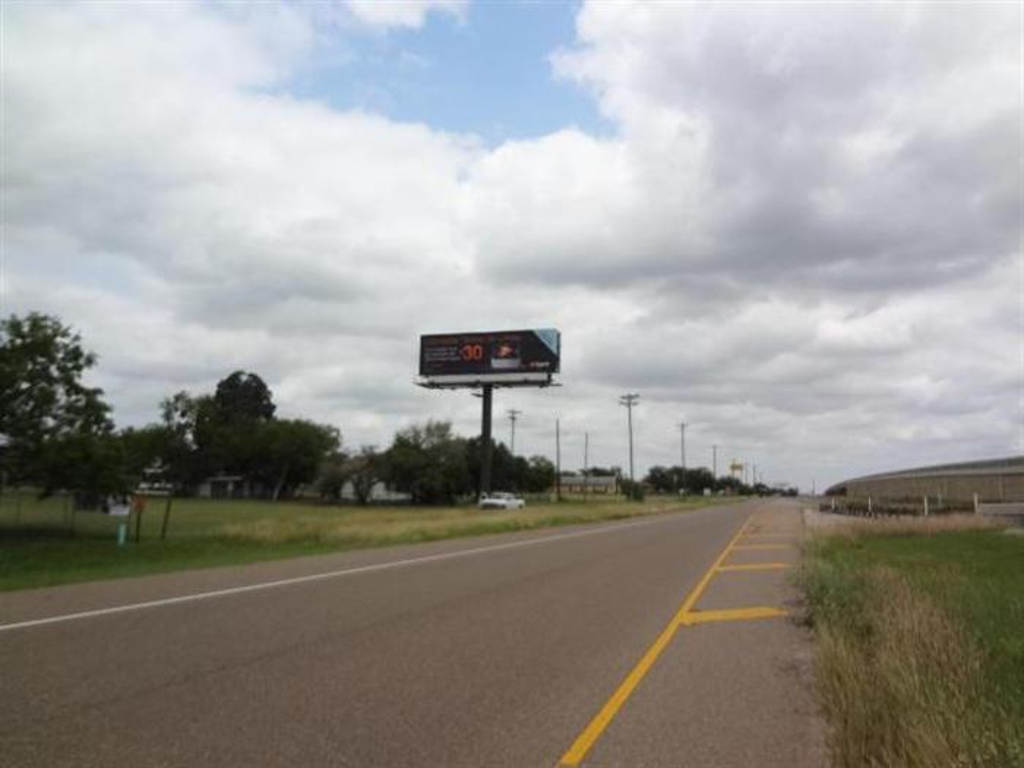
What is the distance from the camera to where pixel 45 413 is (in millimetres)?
37000

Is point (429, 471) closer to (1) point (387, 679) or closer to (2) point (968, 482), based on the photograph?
(2) point (968, 482)

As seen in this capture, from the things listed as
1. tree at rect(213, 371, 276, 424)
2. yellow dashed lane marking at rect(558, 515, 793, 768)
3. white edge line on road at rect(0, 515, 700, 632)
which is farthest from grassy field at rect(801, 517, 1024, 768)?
tree at rect(213, 371, 276, 424)

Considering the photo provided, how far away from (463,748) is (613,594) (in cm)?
1031

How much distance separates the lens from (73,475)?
3722 cm

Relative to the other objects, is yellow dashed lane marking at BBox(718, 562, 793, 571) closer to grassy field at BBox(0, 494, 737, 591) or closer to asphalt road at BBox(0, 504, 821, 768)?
asphalt road at BBox(0, 504, 821, 768)

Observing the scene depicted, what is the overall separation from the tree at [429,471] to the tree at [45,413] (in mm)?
74044

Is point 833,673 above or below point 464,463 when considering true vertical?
below

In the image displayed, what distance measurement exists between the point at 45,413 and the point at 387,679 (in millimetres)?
32726

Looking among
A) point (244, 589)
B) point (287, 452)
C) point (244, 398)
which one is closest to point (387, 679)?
point (244, 589)

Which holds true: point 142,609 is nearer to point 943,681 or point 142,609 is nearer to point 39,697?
point 39,697

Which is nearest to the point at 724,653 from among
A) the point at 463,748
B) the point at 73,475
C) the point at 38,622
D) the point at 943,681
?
the point at 943,681

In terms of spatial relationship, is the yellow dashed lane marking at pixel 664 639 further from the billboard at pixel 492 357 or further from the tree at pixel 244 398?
the tree at pixel 244 398

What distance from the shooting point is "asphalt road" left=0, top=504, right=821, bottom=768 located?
6508mm

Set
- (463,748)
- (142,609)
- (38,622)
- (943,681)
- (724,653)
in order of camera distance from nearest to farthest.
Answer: (463,748), (943,681), (724,653), (38,622), (142,609)
